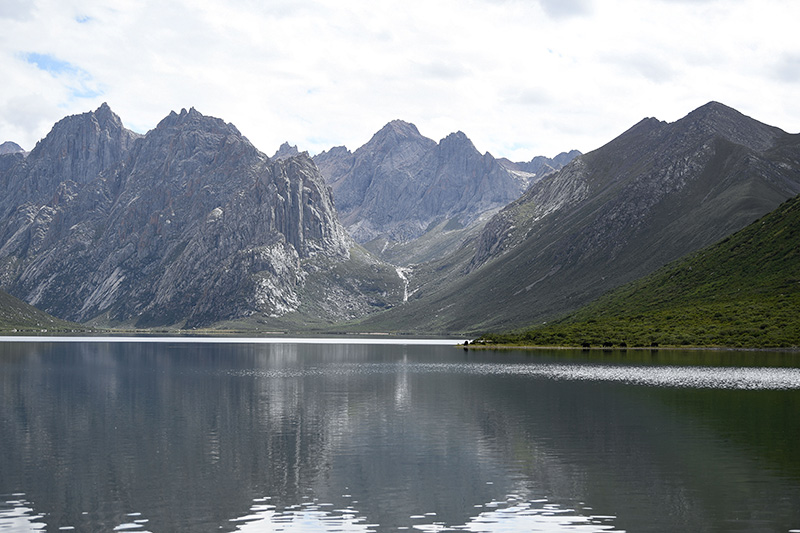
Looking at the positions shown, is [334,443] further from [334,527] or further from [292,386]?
[292,386]

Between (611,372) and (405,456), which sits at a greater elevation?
(405,456)

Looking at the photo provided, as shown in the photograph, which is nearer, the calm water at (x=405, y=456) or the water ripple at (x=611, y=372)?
the calm water at (x=405, y=456)

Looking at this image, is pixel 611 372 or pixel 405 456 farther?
pixel 611 372

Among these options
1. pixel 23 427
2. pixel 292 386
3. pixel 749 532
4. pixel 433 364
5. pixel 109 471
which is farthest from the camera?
pixel 433 364

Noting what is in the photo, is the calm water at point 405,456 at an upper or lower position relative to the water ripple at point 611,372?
upper

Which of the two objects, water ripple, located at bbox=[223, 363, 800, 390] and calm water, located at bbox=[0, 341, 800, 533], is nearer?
calm water, located at bbox=[0, 341, 800, 533]

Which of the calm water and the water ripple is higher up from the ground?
the calm water

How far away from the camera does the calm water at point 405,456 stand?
1508 inches

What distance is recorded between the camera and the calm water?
38.3 m

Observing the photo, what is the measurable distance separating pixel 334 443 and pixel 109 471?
1730 cm

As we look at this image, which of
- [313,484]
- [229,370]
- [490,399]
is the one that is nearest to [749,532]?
[313,484]

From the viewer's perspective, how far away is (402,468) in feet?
164

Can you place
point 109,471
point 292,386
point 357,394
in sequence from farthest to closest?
point 292,386, point 357,394, point 109,471

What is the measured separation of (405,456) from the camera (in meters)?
53.9
